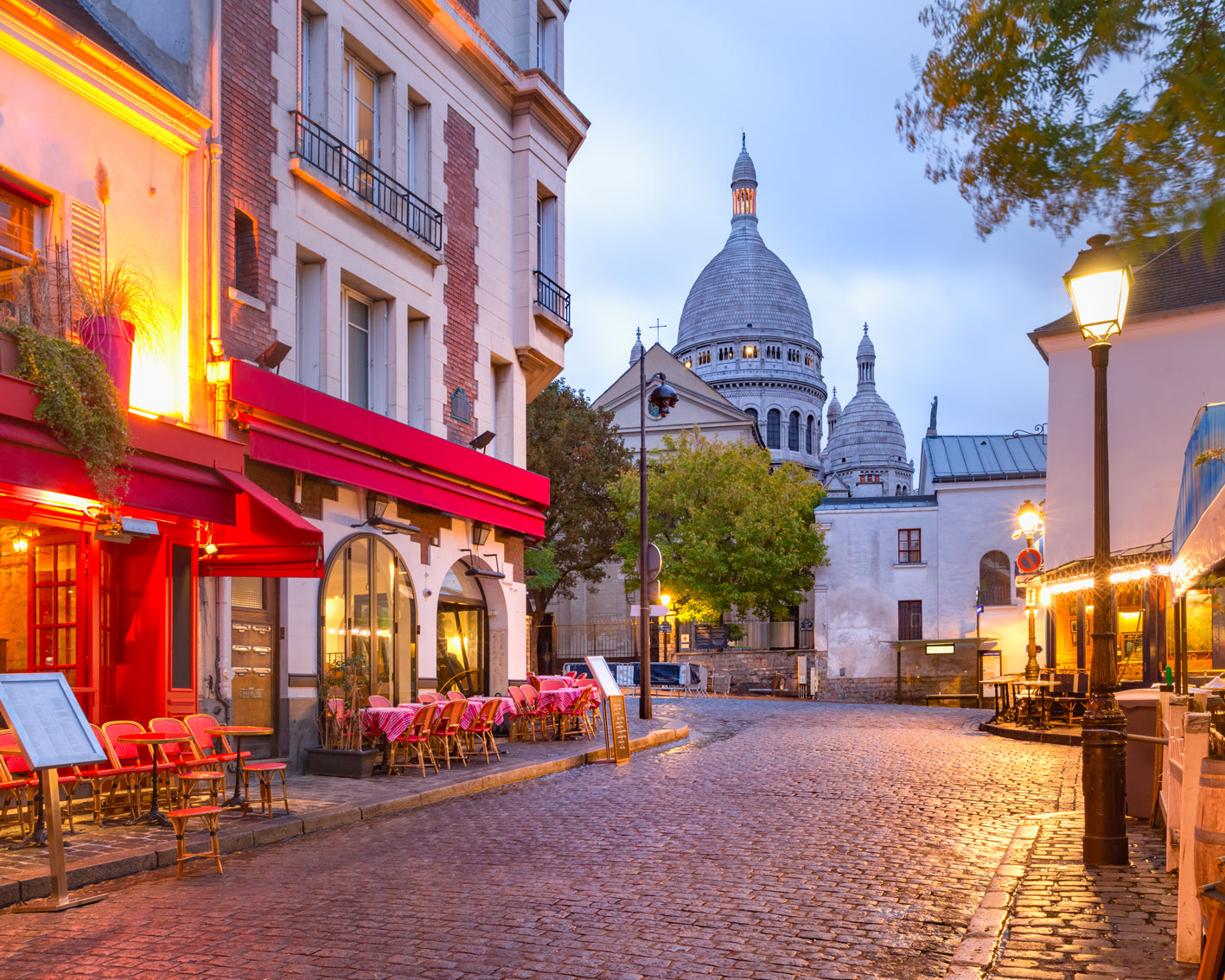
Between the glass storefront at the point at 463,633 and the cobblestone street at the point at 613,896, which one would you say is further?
the glass storefront at the point at 463,633

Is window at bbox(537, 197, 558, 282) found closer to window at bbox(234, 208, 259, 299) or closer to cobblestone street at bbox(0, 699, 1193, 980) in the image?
window at bbox(234, 208, 259, 299)

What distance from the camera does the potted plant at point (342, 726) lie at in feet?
43.8

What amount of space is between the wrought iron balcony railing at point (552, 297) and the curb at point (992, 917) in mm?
14417

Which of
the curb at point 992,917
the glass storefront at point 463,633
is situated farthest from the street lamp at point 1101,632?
the glass storefront at point 463,633

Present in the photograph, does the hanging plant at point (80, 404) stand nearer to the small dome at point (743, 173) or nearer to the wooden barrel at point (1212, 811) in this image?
the wooden barrel at point (1212, 811)

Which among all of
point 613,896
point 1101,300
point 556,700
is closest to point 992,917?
point 613,896

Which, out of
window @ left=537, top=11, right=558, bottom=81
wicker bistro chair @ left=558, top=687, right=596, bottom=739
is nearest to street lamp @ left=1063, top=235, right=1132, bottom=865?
wicker bistro chair @ left=558, top=687, right=596, bottom=739

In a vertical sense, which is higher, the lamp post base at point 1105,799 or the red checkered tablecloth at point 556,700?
the lamp post base at point 1105,799

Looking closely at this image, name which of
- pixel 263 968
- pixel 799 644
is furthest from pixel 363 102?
pixel 799 644

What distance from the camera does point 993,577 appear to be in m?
44.9

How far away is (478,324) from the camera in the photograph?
1962 cm

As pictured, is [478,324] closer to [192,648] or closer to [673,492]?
[192,648]

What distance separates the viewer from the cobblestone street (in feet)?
18.9

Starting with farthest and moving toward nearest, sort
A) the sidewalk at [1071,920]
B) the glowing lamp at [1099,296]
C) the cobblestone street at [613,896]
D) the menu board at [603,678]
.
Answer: the menu board at [603,678], the glowing lamp at [1099,296], the cobblestone street at [613,896], the sidewalk at [1071,920]
